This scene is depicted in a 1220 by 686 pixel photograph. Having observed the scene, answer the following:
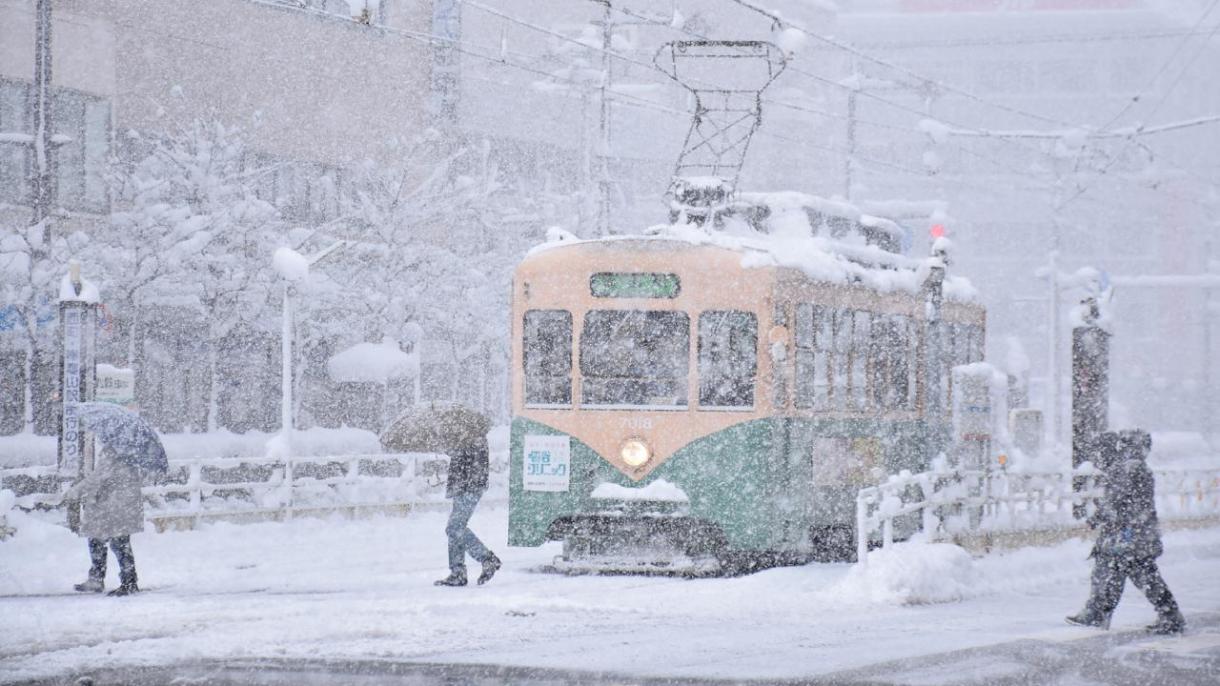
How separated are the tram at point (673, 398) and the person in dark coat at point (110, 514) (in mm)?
3469

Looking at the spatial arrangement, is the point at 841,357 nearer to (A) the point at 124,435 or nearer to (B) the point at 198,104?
(A) the point at 124,435

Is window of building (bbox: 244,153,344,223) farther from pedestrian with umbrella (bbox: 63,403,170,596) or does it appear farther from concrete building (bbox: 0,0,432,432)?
pedestrian with umbrella (bbox: 63,403,170,596)

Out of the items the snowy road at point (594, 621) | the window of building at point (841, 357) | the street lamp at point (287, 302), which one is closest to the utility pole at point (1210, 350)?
the street lamp at point (287, 302)

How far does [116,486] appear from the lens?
44.5 ft

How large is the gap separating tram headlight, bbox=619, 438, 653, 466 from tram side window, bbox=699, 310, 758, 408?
0.64m

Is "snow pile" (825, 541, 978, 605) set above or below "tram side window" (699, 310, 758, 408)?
below

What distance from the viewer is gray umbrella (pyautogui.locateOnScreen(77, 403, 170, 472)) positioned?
1356 cm

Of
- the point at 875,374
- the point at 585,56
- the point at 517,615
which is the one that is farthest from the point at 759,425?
the point at 585,56

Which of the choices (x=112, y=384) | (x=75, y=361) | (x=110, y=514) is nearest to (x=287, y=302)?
(x=112, y=384)

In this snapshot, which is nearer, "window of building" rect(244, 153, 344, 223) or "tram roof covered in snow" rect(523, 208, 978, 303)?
"tram roof covered in snow" rect(523, 208, 978, 303)

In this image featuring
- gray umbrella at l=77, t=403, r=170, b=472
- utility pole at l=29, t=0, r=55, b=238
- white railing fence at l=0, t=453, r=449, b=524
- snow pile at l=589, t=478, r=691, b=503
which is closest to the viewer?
gray umbrella at l=77, t=403, r=170, b=472

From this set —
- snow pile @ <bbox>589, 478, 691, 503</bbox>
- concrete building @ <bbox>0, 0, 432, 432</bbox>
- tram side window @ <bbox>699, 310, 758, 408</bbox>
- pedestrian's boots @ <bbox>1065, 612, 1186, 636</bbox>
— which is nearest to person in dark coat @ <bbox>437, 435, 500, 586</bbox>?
snow pile @ <bbox>589, 478, 691, 503</bbox>

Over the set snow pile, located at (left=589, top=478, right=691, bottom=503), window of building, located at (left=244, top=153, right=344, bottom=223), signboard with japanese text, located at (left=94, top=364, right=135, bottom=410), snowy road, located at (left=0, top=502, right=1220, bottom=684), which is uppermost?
window of building, located at (left=244, top=153, right=344, bottom=223)

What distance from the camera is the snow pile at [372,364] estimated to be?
3244 cm
